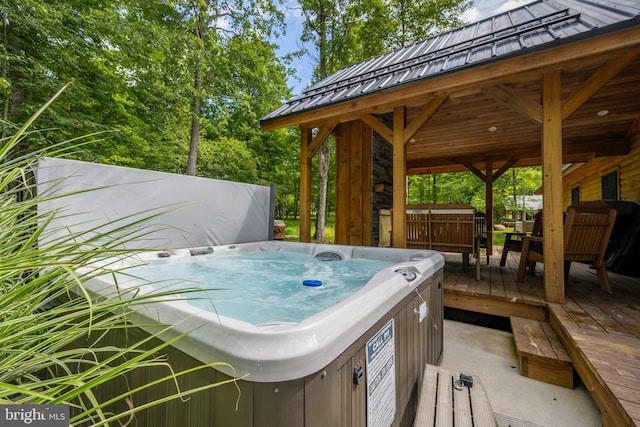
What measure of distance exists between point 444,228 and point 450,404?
2571 mm

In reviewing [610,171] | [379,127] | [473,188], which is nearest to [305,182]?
[379,127]

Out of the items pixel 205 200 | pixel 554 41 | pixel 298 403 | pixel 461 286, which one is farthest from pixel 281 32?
pixel 298 403

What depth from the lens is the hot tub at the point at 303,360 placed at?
0.72 m

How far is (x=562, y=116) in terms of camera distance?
2.48 m

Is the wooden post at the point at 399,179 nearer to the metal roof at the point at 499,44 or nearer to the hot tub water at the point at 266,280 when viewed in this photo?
the metal roof at the point at 499,44

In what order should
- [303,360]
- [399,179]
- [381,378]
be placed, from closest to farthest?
1. [303,360]
2. [381,378]
3. [399,179]

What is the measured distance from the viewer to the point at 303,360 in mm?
742

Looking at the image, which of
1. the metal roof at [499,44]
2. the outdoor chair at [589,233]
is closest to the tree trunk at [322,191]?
the metal roof at [499,44]

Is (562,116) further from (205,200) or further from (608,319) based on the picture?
(205,200)

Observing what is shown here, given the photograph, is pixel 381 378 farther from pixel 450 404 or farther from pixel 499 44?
pixel 499 44

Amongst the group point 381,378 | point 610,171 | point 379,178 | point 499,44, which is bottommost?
point 381,378

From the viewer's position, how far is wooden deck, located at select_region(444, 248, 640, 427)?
1327 millimetres

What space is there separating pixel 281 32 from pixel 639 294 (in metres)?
9.28

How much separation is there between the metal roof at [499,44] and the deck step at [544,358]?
94.1 inches
